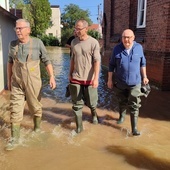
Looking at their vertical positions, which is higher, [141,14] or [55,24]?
[55,24]

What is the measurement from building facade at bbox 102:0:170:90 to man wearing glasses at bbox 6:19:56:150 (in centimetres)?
450

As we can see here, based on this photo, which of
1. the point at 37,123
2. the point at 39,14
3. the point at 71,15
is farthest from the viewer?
the point at 71,15

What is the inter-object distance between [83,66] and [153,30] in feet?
15.5

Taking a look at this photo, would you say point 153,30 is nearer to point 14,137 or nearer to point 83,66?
point 83,66

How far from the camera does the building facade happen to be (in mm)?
7426

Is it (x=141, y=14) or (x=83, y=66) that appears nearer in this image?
(x=83, y=66)

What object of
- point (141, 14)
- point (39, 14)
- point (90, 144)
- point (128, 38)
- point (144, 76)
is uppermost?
point (39, 14)

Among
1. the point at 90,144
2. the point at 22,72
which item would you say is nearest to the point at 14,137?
the point at 22,72

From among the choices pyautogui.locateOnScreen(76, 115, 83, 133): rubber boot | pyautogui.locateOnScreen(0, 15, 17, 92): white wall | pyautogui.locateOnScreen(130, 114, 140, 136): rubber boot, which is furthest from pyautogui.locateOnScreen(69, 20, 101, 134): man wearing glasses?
pyautogui.locateOnScreen(0, 15, 17, 92): white wall

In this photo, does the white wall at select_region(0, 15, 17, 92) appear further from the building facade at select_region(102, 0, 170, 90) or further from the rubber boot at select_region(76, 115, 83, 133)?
the building facade at select_region(102, 0, 170, 90)

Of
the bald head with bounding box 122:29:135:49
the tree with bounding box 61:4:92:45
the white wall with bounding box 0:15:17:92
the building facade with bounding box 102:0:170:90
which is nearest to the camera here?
the bald head with bounding box 122:29:135:49

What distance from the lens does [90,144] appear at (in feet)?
13.7

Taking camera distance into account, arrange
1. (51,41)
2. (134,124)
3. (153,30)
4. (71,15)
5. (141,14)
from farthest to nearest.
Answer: (71,15)
(51,41)
(141,14)
(153,30)
(134,124)

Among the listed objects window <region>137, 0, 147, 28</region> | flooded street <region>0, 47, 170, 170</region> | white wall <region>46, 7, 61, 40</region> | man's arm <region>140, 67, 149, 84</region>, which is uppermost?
white wall <region>46, 7, 61, 40</region>
